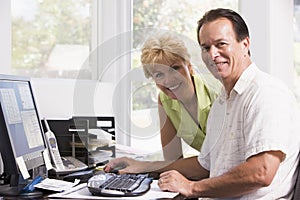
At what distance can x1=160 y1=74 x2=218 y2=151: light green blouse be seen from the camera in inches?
93.3

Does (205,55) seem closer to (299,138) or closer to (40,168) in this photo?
(299,138)

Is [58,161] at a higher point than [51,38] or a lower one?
lower

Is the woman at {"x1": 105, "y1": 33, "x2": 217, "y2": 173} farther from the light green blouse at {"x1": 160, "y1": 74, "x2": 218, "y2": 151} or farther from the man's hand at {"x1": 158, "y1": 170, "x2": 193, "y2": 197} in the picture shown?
the man's hand at {"x1": 158, "y1": 170, "x2": 193, "y2": 197}

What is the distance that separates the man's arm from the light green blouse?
2.11 feet

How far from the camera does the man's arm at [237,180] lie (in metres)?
1.69

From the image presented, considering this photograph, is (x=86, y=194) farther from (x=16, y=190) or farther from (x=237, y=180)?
(x=237, y=180)

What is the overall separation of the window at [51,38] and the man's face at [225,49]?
3.51 feet

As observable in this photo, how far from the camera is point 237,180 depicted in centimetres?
171

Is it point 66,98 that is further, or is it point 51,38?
point 51,38

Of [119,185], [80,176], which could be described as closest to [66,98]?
[80,176]

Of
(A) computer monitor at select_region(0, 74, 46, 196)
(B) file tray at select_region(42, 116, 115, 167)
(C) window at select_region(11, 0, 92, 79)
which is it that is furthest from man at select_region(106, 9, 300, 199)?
(C) window at select_region(11, 0, 92, 79)

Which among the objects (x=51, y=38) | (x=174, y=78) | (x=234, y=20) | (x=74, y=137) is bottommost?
(x=74, y=137)

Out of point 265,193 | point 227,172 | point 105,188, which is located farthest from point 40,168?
point 265,193

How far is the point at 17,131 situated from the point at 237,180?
0.77 metres
